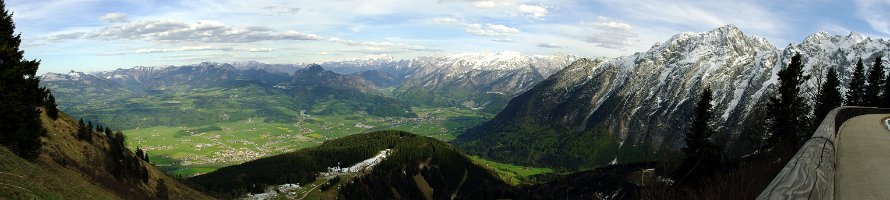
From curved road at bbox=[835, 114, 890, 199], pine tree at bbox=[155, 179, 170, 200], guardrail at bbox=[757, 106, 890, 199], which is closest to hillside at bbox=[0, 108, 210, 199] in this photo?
pine tree at bbox=[155, 179, 170, 200]

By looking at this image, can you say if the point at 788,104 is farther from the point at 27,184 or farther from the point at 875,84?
the point at 27,184

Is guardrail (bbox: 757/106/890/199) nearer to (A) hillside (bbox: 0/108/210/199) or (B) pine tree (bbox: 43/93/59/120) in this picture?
(A) hillside (bbox: 0/108/210/199)

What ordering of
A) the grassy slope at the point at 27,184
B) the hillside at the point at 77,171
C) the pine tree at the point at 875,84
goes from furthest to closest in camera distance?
the pine tree at the point at 875,84 → the hillside at the point at 77,171 → the grassy slope at the point at 27,184

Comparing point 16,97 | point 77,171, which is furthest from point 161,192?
point 16,97

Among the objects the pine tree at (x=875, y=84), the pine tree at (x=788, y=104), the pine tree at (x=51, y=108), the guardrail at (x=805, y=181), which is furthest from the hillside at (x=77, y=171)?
the pine tree at (x=875, y=84)

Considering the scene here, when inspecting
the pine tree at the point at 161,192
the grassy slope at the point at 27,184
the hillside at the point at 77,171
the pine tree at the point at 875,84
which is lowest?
the pine tree at the point at 161,192

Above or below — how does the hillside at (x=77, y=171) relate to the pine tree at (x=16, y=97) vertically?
below

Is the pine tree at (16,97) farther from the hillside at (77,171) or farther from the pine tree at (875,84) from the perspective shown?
the pine tree at (875,84)
